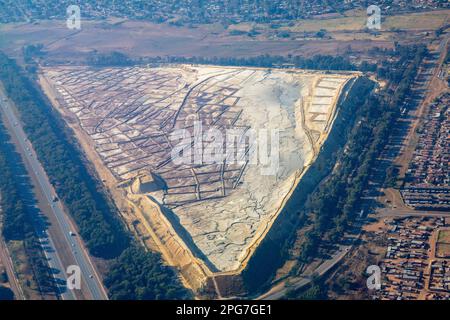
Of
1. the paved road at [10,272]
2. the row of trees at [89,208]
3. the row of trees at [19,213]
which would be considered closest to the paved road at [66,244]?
the row of trees at [89,208]

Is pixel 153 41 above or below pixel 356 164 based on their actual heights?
above

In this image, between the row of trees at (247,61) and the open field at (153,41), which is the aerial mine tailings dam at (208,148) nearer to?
the row of trees at (247,61)

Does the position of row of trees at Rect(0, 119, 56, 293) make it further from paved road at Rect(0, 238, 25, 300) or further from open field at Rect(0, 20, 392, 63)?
open field at Rect(0, 20, 392, 63)

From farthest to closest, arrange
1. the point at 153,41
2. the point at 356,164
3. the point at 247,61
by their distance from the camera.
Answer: the point at 153,41
the point at 247,61
the point at 356,164

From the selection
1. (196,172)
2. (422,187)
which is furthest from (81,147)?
(422,187)

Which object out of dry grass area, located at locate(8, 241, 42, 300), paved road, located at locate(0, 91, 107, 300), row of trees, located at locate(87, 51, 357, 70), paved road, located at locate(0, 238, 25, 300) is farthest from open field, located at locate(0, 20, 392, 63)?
dry grass area, located at locate(8, 241, 42, 300)

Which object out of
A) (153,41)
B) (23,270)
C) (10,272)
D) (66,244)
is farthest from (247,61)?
(10,272)

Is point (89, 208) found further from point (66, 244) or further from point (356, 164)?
point (356, 164)
